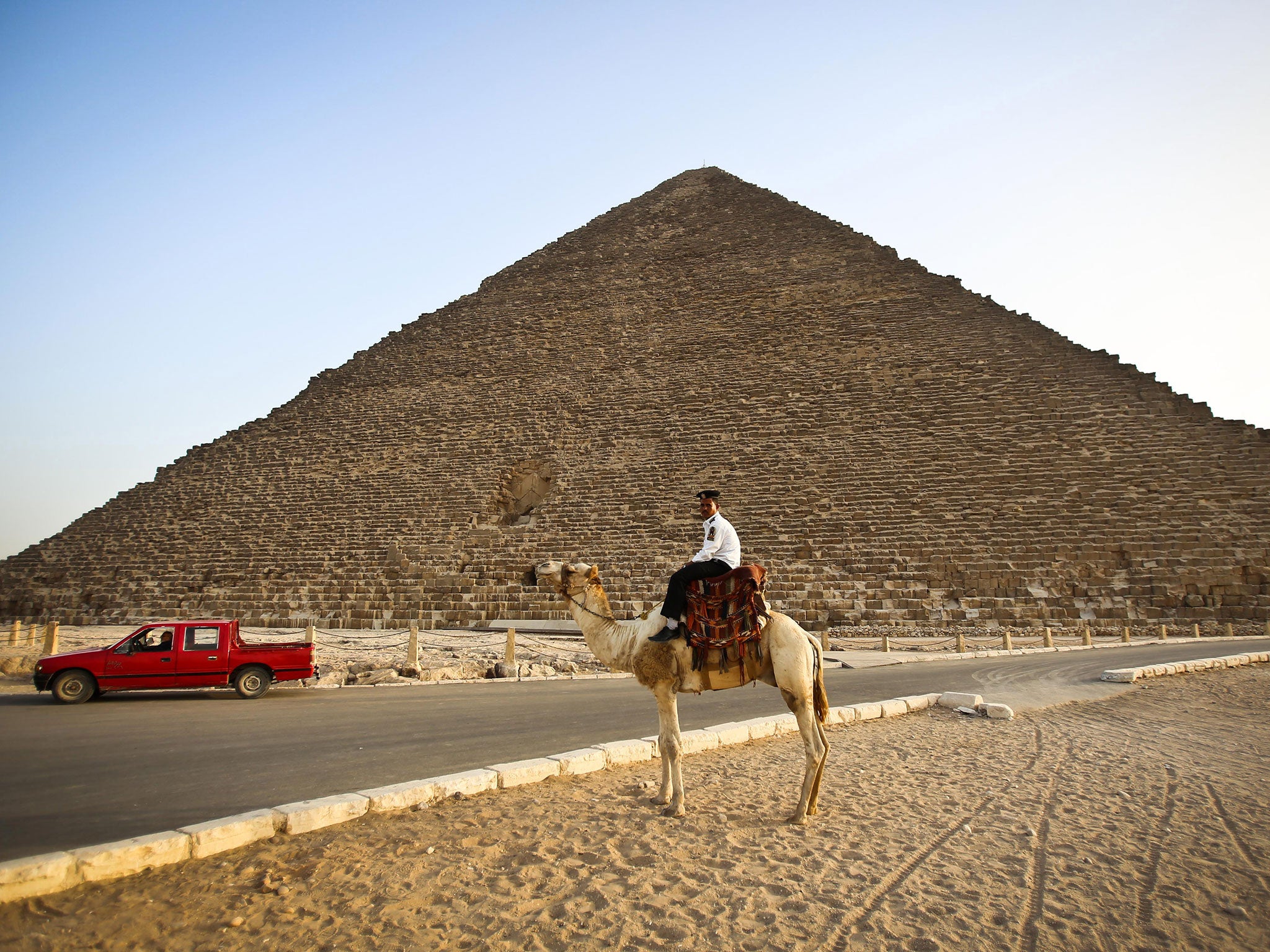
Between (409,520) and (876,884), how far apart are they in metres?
18.9

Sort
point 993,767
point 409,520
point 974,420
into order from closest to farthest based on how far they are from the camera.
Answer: point 993,767, point 974,420, point 409,520

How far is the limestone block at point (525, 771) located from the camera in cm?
340

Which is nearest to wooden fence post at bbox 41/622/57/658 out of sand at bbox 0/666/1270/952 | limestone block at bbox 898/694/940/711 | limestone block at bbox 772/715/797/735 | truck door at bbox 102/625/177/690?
truck door at bbox 102/625/177/690

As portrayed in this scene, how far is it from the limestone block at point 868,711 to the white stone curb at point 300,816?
48.0 inches

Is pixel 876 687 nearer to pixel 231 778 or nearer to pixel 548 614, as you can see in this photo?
pixel 231 778

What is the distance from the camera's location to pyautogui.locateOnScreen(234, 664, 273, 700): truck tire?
7129 millimetres

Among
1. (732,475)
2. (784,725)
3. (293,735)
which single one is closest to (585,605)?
(784,725)

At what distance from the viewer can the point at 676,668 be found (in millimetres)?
3113

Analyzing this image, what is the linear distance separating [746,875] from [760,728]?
236 centimetres

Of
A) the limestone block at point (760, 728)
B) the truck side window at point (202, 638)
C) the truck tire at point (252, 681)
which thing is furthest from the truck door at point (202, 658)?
the limestone block at point (760, 728)

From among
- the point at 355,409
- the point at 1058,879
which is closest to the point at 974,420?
the point at 1058,879

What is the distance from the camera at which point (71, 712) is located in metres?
5.85

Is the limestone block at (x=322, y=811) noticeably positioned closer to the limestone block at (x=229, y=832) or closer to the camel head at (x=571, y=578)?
the limestone block at (x=229, y=832)

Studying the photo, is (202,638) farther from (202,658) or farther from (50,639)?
(50,639)
